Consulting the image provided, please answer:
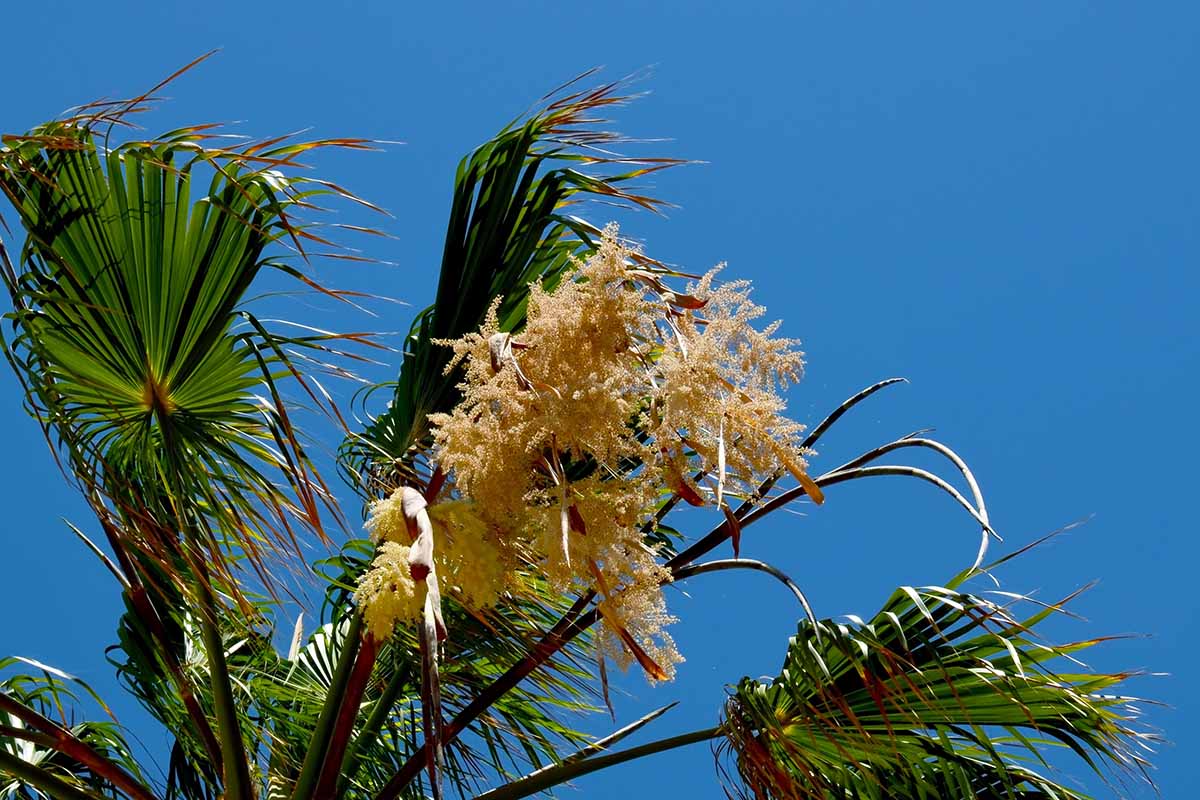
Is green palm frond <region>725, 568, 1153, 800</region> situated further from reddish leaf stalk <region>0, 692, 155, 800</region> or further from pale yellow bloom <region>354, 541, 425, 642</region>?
reddish leaf stalk <region>0, 692, 155, 800</region>

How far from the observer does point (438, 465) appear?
109 inches

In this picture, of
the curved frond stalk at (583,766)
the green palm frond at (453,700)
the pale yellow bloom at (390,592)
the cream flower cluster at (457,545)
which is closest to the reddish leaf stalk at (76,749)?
the green palm frond at (453,700)

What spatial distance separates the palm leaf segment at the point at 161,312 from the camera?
2896 mm

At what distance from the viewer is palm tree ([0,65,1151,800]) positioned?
100 inches

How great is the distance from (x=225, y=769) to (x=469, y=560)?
1.44 m

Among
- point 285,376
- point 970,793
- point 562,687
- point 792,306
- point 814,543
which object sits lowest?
point 970,793

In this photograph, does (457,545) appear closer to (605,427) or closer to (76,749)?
(605,427)

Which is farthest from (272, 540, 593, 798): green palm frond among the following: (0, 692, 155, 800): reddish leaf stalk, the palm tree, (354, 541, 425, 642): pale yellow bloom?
(354, 541, 425, 642): pale yellow bloom

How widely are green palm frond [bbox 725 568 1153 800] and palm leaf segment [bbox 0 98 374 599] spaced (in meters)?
1.22

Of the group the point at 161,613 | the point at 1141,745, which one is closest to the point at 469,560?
the point at 1141,745

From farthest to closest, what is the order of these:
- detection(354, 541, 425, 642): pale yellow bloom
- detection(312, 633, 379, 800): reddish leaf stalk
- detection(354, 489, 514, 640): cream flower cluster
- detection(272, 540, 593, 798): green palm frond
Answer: detection(272, 540, 593, 798): green palm frond
detection(312, 633, 379, 800): reddish leaf stalk
detection(354, 489, 514, 640): cream flower cluster
detection(354, 541, 425, 642): pale yellow bloom

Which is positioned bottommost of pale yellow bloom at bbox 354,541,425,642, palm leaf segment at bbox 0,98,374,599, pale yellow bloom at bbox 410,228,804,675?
pale yellow bloom at bbox 354,541,425,642

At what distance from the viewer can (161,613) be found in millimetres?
4445

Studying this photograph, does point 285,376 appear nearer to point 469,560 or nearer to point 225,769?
point 469,560
